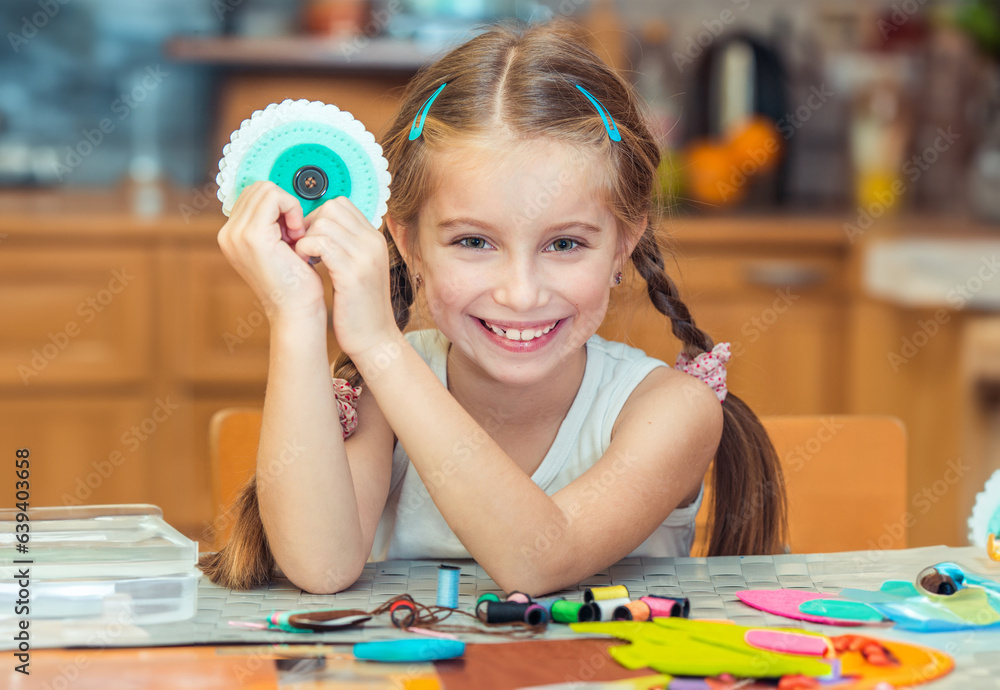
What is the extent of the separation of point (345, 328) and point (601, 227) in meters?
0.27

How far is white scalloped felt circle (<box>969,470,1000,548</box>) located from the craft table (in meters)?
0.05

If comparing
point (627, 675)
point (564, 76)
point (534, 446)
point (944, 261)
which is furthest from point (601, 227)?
point (944, 261)

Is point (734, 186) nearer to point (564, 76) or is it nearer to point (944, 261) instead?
point (944, 261)

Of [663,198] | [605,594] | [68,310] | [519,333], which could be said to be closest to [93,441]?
[68,310]

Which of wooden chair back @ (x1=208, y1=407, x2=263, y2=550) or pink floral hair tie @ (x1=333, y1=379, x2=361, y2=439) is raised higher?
pink floral hair tie @ (x1=333, y1=379, x2=361, y2=439)

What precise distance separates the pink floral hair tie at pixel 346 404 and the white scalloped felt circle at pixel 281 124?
0.22 metres

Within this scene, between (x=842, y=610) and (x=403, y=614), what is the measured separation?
0.29 metres

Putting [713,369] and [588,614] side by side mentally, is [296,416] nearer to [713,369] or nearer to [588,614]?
[588,614]

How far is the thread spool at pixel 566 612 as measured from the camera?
2.35ft

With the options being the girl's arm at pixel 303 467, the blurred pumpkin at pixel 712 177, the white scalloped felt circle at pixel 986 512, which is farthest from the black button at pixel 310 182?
the blurred pumpkin at pixel 712 177

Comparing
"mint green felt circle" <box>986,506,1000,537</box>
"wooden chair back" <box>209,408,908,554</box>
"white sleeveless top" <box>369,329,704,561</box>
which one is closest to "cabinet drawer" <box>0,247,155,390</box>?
"wooden chair back" <box>209,408,908,554</box>

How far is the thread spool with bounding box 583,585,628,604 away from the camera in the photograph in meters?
0.74

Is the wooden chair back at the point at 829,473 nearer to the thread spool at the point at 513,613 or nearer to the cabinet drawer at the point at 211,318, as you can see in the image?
the thread spool at the point at 513,613

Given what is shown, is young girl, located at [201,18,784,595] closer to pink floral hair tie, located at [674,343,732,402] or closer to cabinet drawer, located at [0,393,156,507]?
pink floral hair tie, located at [674,343,732,402]
